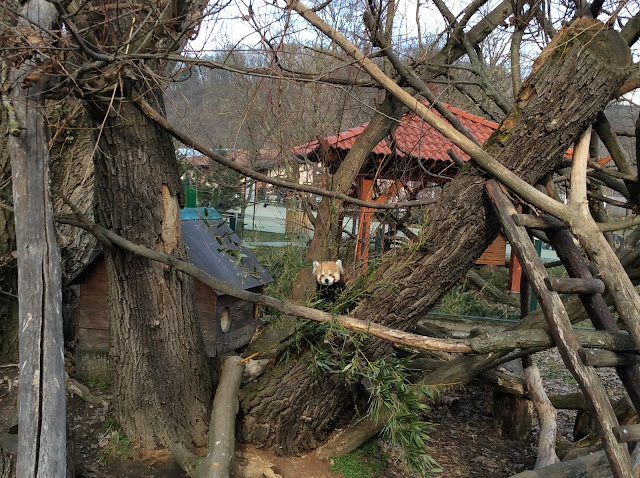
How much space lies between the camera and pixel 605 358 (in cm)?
265

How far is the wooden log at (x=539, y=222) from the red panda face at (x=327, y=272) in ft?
5.50

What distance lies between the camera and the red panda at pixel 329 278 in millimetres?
4324

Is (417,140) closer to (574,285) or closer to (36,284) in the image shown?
(574,285)

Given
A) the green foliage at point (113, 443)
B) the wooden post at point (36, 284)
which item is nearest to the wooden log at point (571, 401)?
the green foliage at point (113, 443)

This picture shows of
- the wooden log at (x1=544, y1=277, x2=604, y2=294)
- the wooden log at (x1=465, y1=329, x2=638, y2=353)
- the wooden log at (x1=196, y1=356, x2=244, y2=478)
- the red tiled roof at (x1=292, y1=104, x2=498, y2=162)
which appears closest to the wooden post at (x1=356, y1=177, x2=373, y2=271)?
the red tiled roof at (x1=292, y1=104, x2=498, y2=162)

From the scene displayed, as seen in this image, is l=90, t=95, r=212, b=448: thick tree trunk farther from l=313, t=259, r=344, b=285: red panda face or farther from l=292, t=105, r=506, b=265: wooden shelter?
l=292, t=105, r=506, b=265: wooden shelter

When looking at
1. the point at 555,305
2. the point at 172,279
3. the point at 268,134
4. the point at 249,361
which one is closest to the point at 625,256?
the point at 555,305

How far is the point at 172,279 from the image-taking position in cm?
359

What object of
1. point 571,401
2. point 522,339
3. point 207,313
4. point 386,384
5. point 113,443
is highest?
point 522,339

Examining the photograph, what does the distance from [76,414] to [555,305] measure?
11.0 feet

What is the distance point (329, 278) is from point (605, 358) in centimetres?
215

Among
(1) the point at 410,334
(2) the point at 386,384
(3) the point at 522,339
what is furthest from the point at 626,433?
(2) the point at 386,384

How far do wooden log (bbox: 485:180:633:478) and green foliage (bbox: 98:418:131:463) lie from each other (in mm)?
2755

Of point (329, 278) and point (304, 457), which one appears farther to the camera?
point (329, 278)
